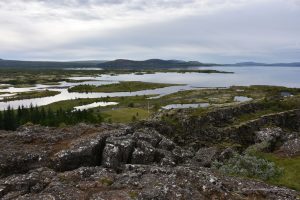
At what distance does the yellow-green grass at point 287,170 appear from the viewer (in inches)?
1183

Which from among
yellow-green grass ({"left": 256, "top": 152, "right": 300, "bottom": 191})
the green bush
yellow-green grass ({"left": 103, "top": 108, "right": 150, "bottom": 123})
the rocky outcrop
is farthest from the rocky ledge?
yellow-green grass ({"left": 103, "top": 108, "right": 150, "bottom": 123})

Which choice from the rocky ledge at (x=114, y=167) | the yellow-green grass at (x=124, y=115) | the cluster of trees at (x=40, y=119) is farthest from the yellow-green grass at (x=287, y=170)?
the yellow-green grass at (x=124, y=115)

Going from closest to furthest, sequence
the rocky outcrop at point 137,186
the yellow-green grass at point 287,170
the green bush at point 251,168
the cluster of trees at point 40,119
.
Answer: the rocky outcrop at point 137,186, the yellow-green grass at point 287,170, the green bush at point 251,168, the cluster of trees at point 40,119

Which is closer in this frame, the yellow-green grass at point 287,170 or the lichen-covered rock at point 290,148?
the yellow-green grass at point 287,170

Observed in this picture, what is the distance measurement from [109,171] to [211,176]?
26.8 ft

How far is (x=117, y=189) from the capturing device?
25.3 m

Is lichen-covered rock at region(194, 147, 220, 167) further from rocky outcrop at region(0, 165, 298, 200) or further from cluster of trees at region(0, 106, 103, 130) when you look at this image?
cluster of trees at region(0, 106, 103, 130)

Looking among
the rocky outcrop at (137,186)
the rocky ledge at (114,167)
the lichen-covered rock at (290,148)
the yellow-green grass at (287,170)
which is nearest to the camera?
the rocky outcrop at (137,186)

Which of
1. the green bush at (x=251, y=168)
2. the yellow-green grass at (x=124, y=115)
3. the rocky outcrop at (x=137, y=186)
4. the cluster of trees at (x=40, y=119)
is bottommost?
the yellow-green grass at (x=124, y=115)

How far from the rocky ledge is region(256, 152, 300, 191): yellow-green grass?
247cm

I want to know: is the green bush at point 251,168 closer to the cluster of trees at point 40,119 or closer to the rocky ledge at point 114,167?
the rocky ledge at point 114,167

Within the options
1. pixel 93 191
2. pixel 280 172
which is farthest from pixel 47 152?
pixel 280 172

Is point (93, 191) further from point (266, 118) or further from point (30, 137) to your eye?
point (266, 118)

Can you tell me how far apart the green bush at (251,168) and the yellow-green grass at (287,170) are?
71 centimetres
